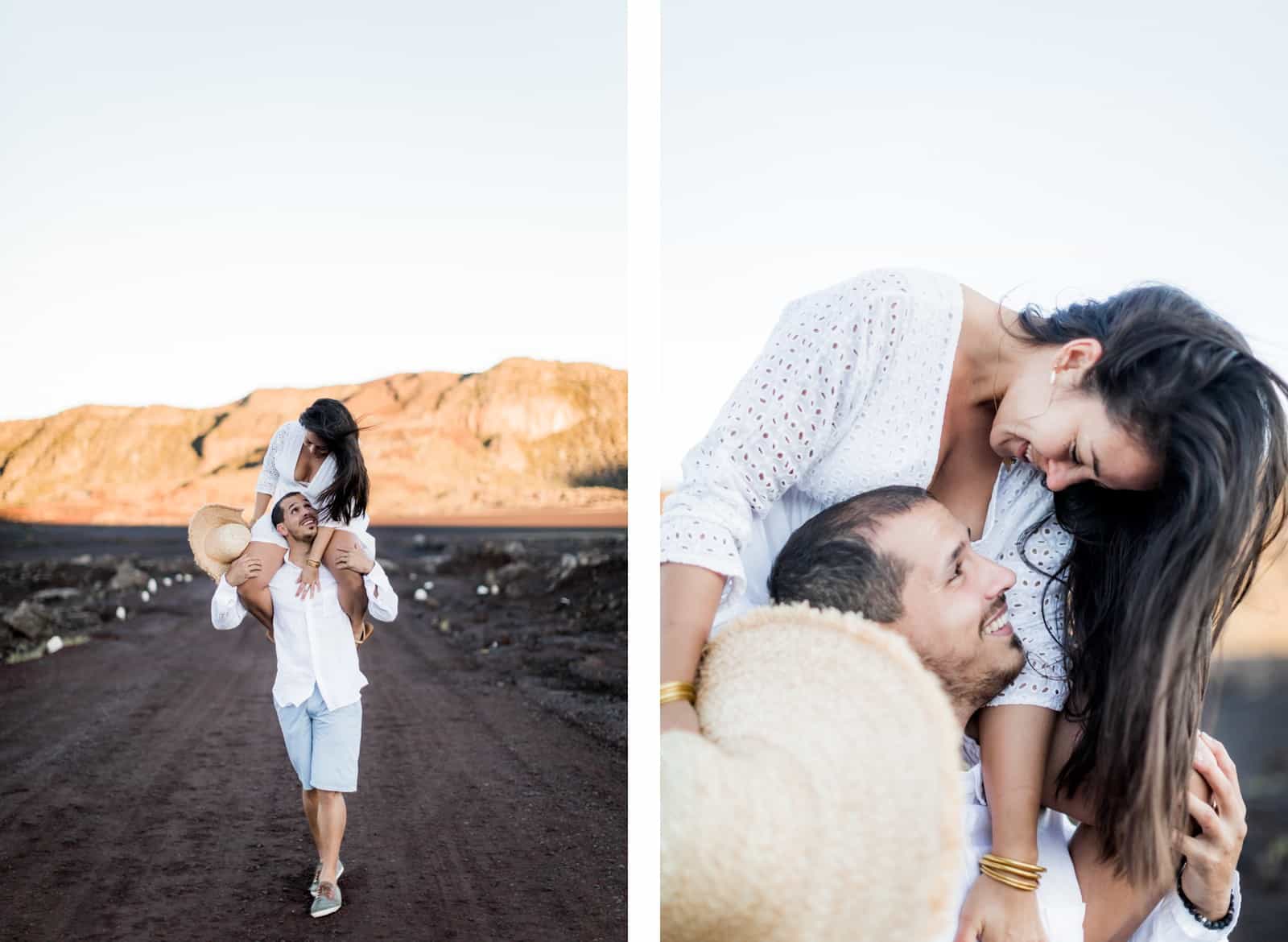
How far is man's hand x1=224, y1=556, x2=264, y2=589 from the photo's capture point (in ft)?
9.60

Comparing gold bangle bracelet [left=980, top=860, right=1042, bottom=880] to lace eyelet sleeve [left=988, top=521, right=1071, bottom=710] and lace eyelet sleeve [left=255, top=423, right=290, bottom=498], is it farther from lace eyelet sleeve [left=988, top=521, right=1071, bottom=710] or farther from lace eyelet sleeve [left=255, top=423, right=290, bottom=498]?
lace eyelet sleeve [left=255, top=423, right=290, bottom=498]

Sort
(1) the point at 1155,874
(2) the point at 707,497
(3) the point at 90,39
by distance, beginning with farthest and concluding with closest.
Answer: (3) the point at 90,39
(2) the point at 707,497
(1) the point at 1155,874

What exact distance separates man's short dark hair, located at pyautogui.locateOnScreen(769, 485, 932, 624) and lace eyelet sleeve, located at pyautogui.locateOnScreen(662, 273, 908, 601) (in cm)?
13

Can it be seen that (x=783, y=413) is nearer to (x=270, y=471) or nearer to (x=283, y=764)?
(x=270, y=471)

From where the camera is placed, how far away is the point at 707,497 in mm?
2732

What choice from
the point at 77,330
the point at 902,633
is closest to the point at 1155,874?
the point at 902,633

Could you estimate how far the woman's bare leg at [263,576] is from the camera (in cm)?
292

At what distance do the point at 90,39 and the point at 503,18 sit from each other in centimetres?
118

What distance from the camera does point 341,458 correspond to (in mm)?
2994

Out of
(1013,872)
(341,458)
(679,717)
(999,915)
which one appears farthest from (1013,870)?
(341,458)

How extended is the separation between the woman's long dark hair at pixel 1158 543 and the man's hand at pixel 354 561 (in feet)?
5.94

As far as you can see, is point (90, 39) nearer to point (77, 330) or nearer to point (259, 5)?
point (259, 5)

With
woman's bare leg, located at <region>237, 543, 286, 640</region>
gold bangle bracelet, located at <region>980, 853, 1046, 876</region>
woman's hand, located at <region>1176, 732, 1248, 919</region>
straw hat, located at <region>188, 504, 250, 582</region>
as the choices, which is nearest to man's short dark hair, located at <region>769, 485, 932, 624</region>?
gold bangle bracelet, located at <region>980, 853, 1046, 876</region>

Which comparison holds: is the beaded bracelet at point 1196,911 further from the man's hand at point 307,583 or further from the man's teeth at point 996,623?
the man's hand at point 307,583
